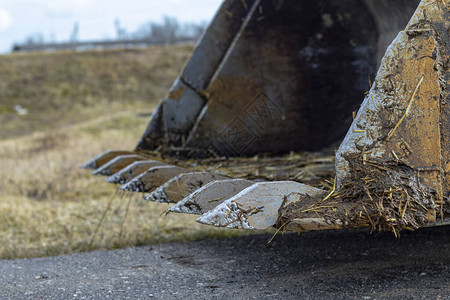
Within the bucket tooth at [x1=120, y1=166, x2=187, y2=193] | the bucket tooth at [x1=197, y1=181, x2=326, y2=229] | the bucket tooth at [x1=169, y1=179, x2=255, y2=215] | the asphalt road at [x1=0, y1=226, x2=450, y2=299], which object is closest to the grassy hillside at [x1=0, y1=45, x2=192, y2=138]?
the asphalt road at [x1=0, y1=226, x2=450, y2=299]

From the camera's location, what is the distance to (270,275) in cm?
332

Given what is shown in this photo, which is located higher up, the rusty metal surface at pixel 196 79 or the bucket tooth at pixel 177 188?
the rusty metal surface at pixel 196 79

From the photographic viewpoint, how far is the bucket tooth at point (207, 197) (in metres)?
2.78

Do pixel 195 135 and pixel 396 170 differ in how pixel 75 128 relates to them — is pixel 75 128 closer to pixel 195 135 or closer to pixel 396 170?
pixel 195 135

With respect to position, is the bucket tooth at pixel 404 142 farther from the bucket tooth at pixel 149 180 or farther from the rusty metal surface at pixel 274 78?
the rusty metal surface at pixel 274 78

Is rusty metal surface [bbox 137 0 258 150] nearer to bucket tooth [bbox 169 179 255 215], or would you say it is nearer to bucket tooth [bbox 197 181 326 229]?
bucket tooth [bbox 169 179 255 215]

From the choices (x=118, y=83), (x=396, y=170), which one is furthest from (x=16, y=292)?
(x=118, y=83)

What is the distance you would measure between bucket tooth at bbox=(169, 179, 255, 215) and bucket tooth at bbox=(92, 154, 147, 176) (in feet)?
5.54

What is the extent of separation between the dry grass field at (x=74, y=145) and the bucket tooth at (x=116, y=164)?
35 centimetres

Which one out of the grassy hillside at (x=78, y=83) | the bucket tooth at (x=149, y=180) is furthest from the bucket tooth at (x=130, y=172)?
the grassy hillside at (x=78, y=83)

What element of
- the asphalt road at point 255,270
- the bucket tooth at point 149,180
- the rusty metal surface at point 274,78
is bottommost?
the asphalt road at point 255,270

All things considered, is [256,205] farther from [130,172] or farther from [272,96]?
[272,96]

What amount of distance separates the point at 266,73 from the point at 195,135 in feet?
3.02

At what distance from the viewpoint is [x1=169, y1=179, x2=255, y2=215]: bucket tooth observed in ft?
9.11
